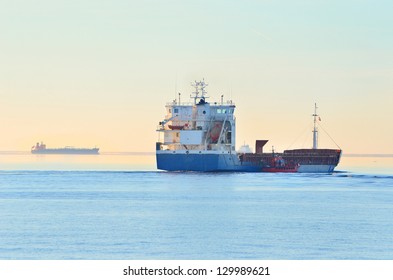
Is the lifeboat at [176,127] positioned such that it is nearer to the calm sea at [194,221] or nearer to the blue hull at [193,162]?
the blue hull at [193,162]

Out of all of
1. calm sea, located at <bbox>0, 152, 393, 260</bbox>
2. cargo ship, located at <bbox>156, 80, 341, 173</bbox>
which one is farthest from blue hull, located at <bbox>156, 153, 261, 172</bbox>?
calm sea, located at <bbox>0, 152, 393, 260</bbox>

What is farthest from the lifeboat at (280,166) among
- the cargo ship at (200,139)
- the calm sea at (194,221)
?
the calm sea at (194,221)

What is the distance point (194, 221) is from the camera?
54188 millimetres

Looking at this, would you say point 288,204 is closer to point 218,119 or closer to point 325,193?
point 325,193

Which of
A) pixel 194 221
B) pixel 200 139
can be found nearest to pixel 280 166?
pixel 200 139

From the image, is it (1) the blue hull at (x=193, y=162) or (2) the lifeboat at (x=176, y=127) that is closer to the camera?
(1) the blue hull at (x=193, y=162)

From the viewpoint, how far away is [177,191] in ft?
259

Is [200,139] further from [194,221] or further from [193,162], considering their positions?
[194,221]

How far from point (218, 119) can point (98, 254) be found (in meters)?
70.5

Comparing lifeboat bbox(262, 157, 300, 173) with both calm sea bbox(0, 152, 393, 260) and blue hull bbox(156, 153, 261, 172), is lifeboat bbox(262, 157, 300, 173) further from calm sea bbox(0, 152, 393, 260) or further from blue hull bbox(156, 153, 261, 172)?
calm sea bbox(0, 152, 393, 260)

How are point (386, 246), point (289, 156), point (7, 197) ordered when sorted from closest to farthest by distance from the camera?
1. point (386, 246)
2. point (7, 197)
3. point (289, 156)

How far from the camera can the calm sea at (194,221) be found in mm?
42500

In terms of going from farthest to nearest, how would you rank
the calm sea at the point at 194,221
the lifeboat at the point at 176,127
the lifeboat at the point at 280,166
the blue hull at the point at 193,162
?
the lifeboat at the point at 280,166 < the lifeboat at the point at 176,127 < the blue hull at the point at 193,162 < the calm sea at the point at 194,221
